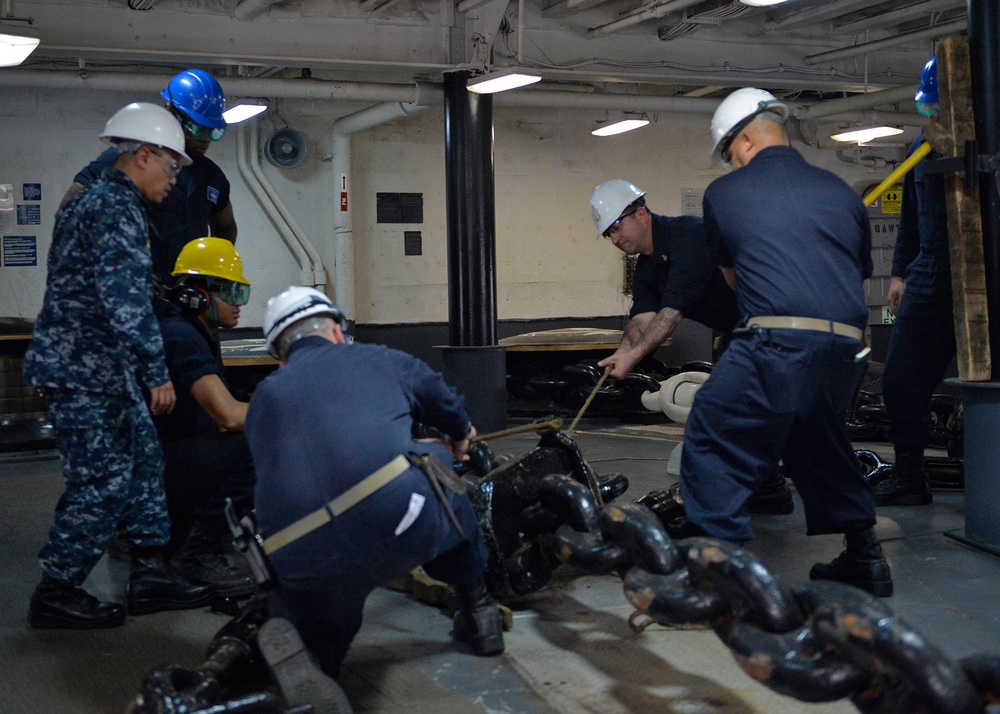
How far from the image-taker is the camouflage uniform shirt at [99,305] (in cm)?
322

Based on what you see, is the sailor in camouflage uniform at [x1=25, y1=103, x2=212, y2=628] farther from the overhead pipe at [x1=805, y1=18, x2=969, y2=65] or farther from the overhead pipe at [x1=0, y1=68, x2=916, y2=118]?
the overhead pipe at [x1=805, y1=18, x2=969, y2=65]

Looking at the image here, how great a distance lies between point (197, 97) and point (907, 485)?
371cm

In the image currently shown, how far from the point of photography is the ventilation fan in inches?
393

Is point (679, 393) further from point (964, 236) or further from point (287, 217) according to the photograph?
point (287, 217)

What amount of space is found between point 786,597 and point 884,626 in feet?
0.85

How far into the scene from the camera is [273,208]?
32.7 ft

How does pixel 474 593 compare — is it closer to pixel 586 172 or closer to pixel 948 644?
pixel 948 644

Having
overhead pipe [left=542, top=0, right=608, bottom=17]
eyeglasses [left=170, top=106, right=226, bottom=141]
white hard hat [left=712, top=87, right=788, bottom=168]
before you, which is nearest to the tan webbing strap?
white hard hat [left=712, top=87, right=788, bottom=168]

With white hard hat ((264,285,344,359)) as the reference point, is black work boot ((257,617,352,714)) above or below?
below

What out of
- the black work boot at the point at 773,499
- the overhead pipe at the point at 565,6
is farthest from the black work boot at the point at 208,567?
the overhead pipe at the point at 565,6

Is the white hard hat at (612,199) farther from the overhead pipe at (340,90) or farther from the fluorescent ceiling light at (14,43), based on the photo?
the overhead pipe at (340,90)

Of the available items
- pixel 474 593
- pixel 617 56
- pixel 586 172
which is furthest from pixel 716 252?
pixel 586 172

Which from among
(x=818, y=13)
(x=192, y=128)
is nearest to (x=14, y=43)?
(x=192, y=128)

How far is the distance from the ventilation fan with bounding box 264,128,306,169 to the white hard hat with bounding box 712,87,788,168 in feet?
24.1
